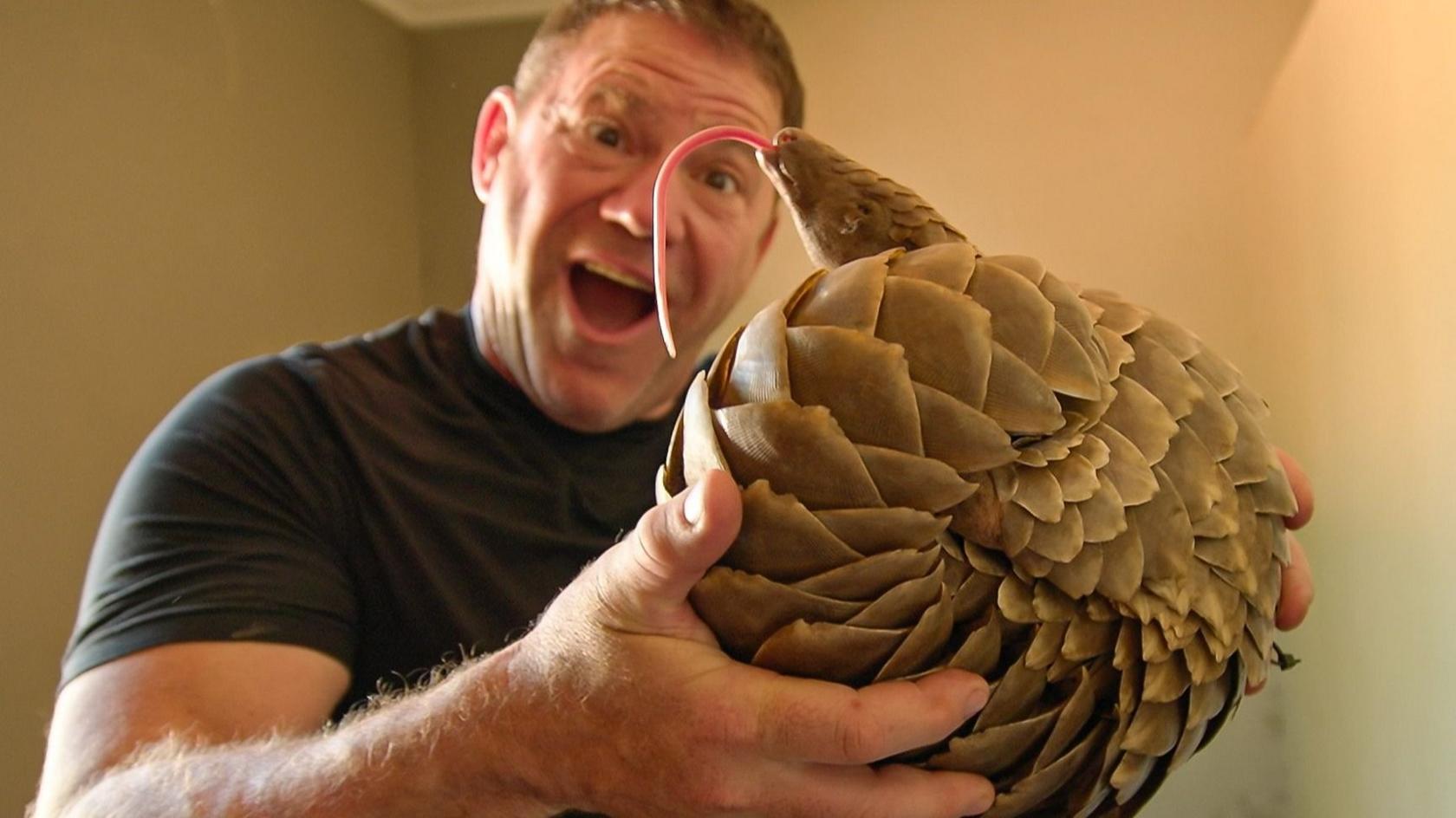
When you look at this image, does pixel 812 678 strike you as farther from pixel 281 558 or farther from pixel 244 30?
pixel 244 30

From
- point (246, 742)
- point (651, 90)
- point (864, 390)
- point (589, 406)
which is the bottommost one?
point (246, 742)

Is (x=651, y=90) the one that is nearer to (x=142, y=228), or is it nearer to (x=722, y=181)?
(x=722, y=181)

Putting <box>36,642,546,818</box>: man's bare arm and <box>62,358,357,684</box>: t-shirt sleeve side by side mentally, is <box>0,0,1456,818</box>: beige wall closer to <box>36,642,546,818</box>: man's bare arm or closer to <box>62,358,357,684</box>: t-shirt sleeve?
<box>62,358,357,684</box>: t-shirt sleeve

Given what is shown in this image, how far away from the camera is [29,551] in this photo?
129cm

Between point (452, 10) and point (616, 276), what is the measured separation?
1.08 m

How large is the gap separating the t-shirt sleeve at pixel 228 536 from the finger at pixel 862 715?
570 millimetres

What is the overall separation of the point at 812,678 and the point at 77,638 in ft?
2.28

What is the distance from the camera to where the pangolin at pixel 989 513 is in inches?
16.7

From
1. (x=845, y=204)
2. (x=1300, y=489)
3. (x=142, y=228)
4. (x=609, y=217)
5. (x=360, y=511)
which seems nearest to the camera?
(x=845, y=204)

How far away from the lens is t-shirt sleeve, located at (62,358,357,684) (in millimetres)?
827

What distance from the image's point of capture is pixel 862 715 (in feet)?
1.38

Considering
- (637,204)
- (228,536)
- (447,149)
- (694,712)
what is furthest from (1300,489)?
(447,149)

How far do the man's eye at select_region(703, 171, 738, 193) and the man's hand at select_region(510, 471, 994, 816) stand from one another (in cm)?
77

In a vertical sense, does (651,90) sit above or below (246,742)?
above
